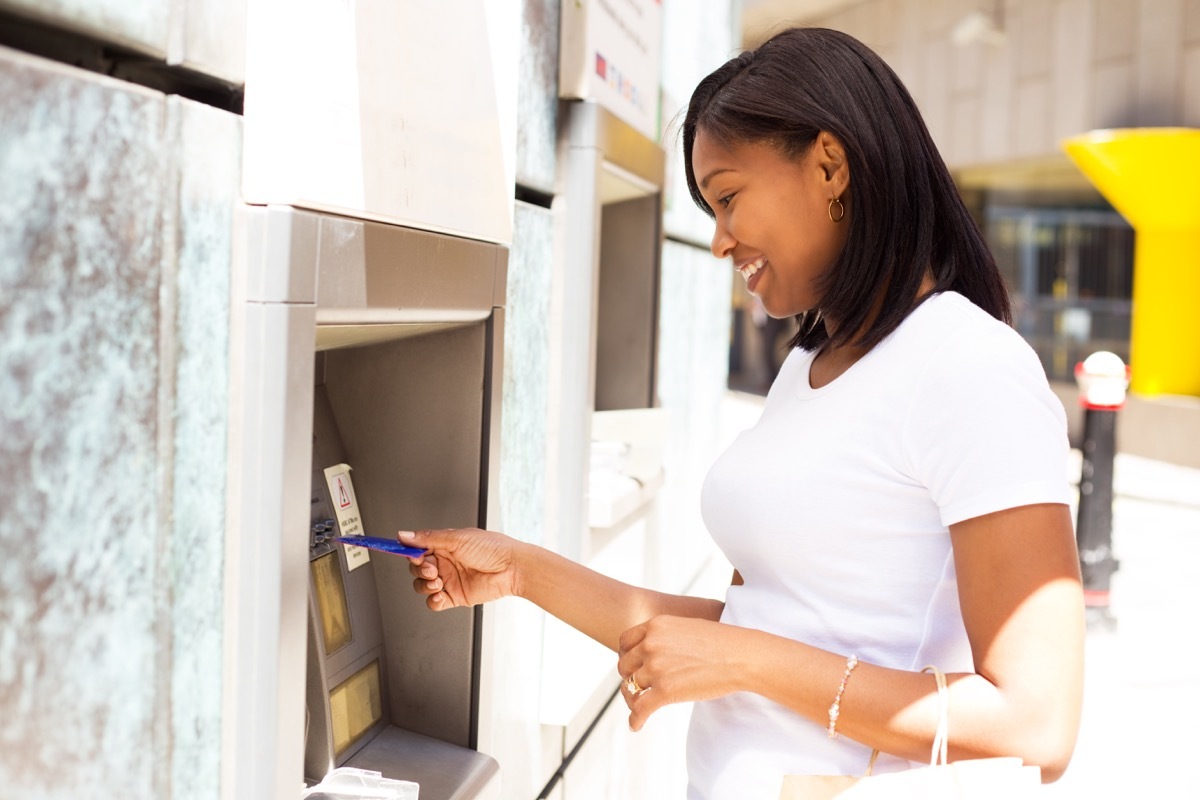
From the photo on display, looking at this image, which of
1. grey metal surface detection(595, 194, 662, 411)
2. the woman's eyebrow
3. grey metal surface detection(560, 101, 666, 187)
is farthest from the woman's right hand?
grey metal surface detection(595, 194, 662, 411)

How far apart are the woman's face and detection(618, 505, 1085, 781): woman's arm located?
38cm

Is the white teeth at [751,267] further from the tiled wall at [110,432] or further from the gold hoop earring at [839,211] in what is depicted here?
the tiled wall at [110,432]

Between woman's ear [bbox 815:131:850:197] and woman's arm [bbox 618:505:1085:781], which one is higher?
woman's ear [bbox 815:131:850:197]

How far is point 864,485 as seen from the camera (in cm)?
120

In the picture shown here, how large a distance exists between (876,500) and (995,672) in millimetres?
209

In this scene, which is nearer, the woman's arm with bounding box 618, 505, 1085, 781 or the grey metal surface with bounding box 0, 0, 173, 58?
the grey metal surface with bounding box 0, 0, 173, 58

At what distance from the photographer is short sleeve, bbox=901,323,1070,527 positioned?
1069mm

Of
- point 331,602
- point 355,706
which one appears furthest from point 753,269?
point 355,706

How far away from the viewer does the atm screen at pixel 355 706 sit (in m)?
1.55

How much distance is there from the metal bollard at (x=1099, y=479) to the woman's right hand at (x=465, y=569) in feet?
14.7

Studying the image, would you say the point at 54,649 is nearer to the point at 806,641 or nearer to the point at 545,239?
the point at 806,641

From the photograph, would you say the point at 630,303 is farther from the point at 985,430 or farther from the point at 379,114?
the point at 985,430

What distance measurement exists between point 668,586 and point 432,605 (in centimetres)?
241

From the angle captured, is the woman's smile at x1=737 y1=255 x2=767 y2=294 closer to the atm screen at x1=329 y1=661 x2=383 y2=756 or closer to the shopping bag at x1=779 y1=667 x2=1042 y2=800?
the shopping bag at x1=779 y1=667 x2=1042 y2=800
